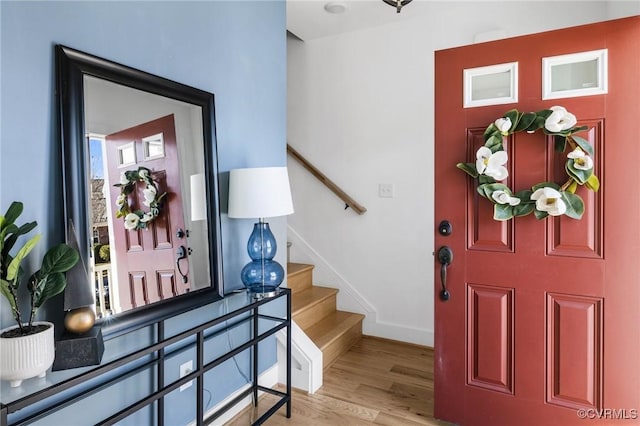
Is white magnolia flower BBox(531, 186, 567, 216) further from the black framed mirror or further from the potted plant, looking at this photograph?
the potted plant

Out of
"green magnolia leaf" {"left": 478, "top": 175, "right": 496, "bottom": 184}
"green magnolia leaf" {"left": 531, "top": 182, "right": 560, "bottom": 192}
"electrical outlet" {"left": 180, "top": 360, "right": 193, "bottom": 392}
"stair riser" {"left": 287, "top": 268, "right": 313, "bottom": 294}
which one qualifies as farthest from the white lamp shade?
"stair riser" {"left": 287, "top": 268, "right": 313, "bottom": 294}

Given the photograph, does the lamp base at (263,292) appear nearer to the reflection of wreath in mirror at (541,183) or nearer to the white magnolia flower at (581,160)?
the reflection of wreath in mirror at (541,183)

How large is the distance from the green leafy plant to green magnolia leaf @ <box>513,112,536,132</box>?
6.06 feet

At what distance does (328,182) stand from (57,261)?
2.38 meters

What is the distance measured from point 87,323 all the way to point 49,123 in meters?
0.67

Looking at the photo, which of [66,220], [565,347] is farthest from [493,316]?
[66,220]

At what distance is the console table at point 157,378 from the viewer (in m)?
1.10

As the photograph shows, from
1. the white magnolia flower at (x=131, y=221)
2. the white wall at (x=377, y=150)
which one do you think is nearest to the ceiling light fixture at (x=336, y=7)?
the white wall at (x=377, y=150)

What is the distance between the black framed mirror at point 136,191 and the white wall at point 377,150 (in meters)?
1.60

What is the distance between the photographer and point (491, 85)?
6.26 ft

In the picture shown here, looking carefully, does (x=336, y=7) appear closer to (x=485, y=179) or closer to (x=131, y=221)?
(x=485, y=179)

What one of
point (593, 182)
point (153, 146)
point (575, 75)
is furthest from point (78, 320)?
point (575, 75)

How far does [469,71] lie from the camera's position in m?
1.93

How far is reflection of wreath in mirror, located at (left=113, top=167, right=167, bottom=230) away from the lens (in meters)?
1.50
